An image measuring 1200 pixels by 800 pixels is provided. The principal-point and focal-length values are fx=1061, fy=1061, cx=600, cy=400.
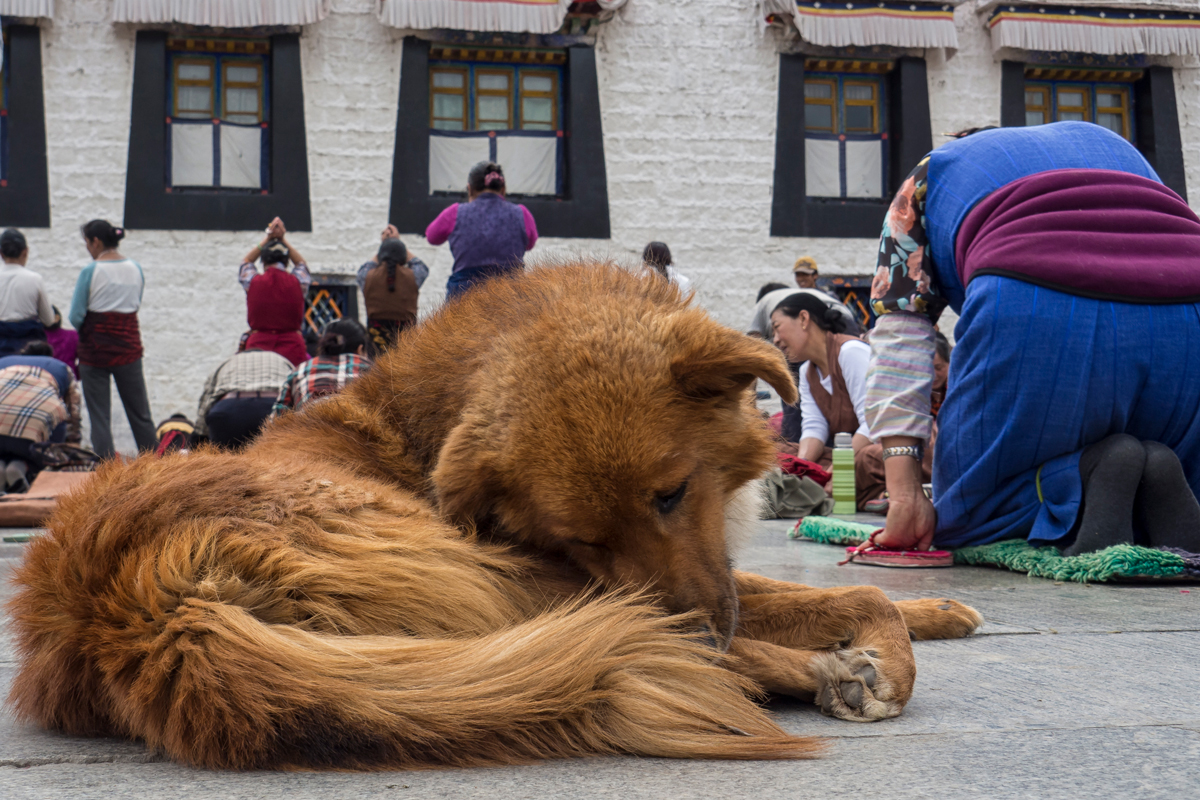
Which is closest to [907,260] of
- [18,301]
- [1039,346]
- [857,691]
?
[1039,346]

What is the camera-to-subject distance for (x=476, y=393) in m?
2.30

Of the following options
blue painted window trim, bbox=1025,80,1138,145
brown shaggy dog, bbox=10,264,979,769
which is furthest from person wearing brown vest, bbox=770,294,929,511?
blue painted window trim, bbox=1025,80,1138,145

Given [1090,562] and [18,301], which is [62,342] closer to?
[18,301]

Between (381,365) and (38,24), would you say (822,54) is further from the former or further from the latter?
(381,365)

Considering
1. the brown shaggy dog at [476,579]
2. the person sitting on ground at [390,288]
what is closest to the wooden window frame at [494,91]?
the person sitting on ground at [390,288]

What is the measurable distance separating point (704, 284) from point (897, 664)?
45.4 feet

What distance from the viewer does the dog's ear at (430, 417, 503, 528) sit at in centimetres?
217

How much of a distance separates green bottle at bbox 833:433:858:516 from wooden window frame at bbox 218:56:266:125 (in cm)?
1130

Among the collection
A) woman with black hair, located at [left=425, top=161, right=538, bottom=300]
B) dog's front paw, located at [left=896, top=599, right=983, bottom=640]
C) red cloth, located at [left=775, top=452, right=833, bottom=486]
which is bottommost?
red cloth, located at [left=775, top=452, right=833, bottom=486]

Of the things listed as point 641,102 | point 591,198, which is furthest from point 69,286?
point 641,102

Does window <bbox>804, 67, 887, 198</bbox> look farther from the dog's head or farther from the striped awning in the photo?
the dog's head

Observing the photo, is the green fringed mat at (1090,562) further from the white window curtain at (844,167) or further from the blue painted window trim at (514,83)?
the white window curtain at (844,167)

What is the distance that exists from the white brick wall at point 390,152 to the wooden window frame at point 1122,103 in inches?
28.9

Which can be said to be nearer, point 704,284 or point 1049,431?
point 1049,431
